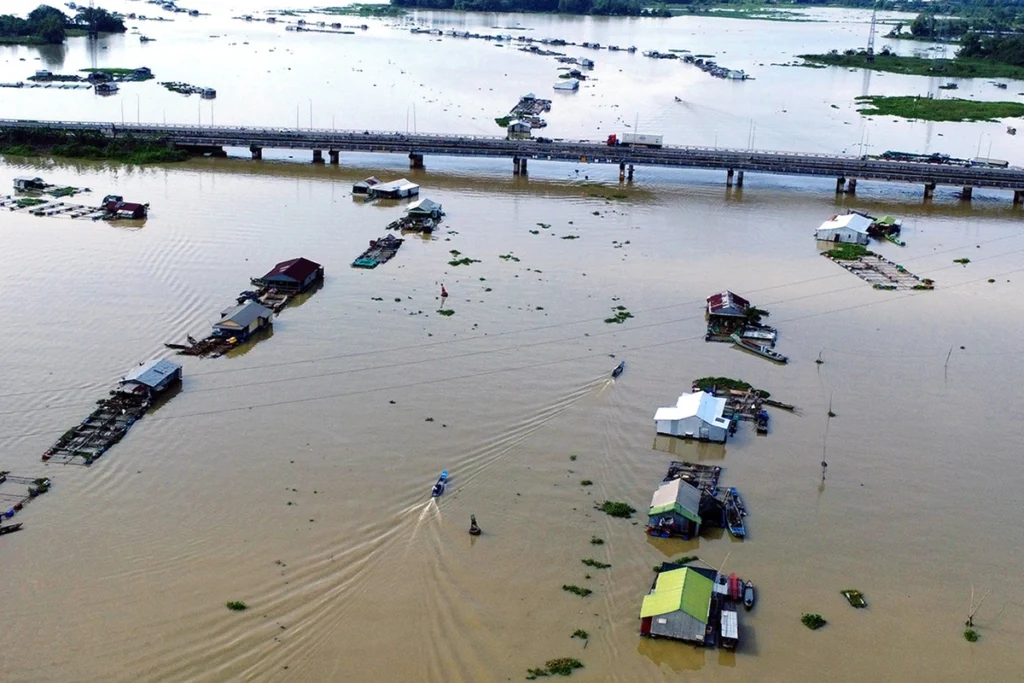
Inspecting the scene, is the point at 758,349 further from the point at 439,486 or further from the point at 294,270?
the point at 294,270

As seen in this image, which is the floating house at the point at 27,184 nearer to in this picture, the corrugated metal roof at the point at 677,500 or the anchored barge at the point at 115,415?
the anchored barge at the point at 115,415

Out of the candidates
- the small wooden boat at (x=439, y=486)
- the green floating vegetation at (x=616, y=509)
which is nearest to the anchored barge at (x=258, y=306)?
the small wooden boat at (x=439, y=486)

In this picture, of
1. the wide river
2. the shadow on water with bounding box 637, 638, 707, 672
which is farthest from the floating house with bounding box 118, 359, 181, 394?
the shadow on water with bounding box 637, 638, 707, 672

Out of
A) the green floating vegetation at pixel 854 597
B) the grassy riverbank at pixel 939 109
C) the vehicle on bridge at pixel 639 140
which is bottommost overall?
the green floating vegetation at pixel 854 597

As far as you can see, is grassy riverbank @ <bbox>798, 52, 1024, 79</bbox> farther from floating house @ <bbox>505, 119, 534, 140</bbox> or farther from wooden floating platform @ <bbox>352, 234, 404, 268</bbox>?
wooden floating platform @ <bbox>352, 234, 404, 268</bbox>

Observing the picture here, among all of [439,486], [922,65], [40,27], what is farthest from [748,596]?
[40,27]

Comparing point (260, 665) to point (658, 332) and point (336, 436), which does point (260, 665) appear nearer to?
point (336, 436)

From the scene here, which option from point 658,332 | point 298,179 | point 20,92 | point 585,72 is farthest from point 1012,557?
point 585,72
